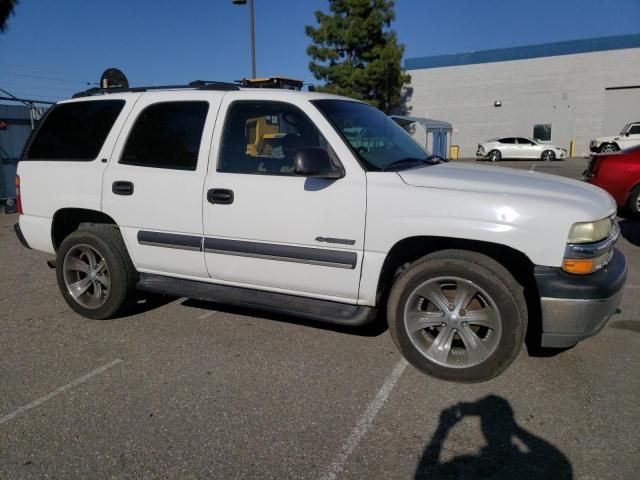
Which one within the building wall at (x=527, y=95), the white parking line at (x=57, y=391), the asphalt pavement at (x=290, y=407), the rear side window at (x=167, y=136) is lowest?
the white parking line at (x=57, y=391)

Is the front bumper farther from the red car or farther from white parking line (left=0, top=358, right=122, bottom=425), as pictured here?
the red car

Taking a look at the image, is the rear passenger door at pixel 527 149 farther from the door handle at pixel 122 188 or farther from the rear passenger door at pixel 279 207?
the door handle at pixel 122 188

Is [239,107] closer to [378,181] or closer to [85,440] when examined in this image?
[378,181]

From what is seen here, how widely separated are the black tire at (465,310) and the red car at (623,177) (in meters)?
7.31

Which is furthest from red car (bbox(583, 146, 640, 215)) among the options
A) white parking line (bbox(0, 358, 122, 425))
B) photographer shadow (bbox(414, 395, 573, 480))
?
white parking line (bbox(0, 358, 122, 425))

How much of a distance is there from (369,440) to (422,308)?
44.5 inches

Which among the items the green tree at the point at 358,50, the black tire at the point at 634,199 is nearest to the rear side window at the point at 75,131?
the black tire at the point at 634,199

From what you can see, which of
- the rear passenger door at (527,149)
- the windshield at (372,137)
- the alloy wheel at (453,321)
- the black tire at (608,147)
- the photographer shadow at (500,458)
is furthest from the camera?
the rear passenger door at (527,149)

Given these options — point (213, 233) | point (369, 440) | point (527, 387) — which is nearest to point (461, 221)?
point (527, 387)

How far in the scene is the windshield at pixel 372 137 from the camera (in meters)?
3.73

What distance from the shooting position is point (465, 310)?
342 cm

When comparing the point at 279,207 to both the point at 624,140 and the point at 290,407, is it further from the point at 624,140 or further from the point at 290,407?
the point at 624,140

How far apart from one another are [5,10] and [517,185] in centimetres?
1816

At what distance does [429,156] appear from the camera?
4.45 m
